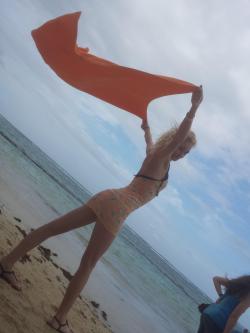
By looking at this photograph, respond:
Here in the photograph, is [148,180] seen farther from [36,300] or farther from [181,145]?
[36,300]

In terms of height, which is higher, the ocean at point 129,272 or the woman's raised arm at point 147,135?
the woman's raised arm at point 147,135

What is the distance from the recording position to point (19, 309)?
427cm

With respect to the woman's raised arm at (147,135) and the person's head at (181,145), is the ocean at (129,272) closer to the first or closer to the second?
the woman's raised arm at (147,135)

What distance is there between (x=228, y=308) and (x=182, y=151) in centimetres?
170

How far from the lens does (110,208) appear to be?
4242 mm

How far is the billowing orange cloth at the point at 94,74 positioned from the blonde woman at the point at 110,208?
2.83 ft

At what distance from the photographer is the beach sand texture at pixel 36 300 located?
4.09 metres

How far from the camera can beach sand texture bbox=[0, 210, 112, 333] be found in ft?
13.4

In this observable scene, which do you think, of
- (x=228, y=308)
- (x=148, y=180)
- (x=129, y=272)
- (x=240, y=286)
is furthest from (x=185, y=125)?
(x=129, y=272)

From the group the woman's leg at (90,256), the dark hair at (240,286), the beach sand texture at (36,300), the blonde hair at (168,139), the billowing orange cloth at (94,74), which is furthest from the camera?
the billowing orange cloth at (94,74)

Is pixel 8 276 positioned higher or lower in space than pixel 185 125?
lower

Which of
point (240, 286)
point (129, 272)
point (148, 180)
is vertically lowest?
point (129, 272)

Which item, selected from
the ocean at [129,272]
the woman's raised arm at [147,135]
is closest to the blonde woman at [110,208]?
the woman's raised arm at [147,135]

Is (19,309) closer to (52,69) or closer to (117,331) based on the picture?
(52,69)
